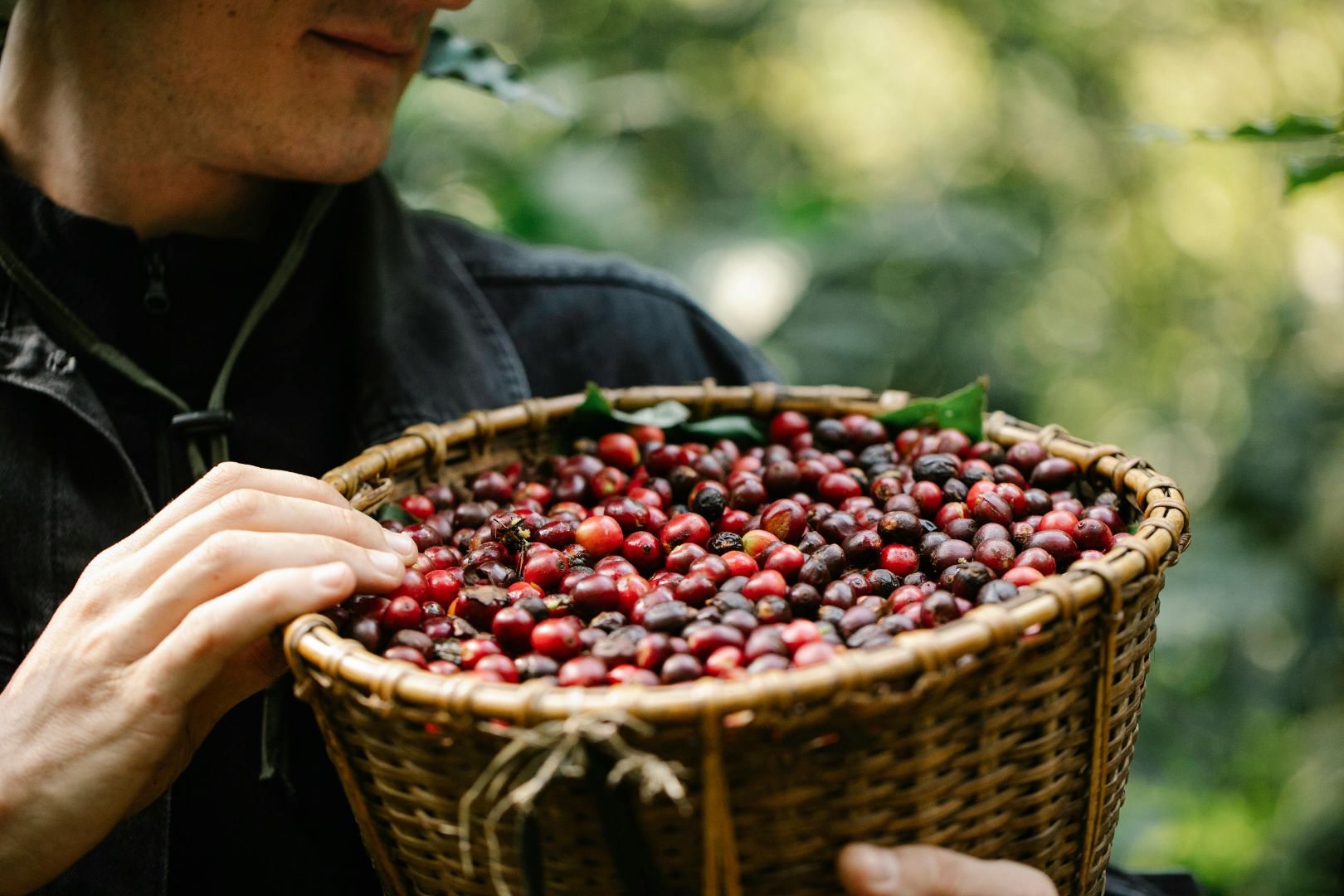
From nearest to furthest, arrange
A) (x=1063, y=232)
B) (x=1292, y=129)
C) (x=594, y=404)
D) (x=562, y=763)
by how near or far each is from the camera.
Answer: (x=562, y=763) < (x=1292, y=129) < (x=594, y=404) < (x=1063, y=232)

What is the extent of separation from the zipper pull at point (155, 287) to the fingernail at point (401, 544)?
28.7 inches

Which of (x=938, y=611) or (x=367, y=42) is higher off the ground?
(x=367, y=42)

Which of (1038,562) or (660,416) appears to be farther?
(660,416)

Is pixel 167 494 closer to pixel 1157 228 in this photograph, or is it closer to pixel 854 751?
pixel 854 751

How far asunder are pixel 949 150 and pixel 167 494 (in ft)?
13.5

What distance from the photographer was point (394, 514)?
141 cm

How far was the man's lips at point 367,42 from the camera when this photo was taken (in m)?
1.48

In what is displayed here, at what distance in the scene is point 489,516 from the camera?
1.40 meters

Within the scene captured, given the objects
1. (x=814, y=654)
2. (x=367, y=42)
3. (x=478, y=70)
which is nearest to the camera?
(x=814, y=654)

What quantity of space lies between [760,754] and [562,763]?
0.16 m

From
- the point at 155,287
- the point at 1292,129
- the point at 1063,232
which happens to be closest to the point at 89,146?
the point at 155,287

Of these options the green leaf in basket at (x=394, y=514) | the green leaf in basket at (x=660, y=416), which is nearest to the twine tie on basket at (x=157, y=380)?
the green leaf in basket at (x=394, y=514)

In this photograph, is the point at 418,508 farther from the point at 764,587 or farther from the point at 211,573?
the point at 764,587

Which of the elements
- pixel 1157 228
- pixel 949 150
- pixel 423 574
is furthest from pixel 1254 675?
pixel 423 574
